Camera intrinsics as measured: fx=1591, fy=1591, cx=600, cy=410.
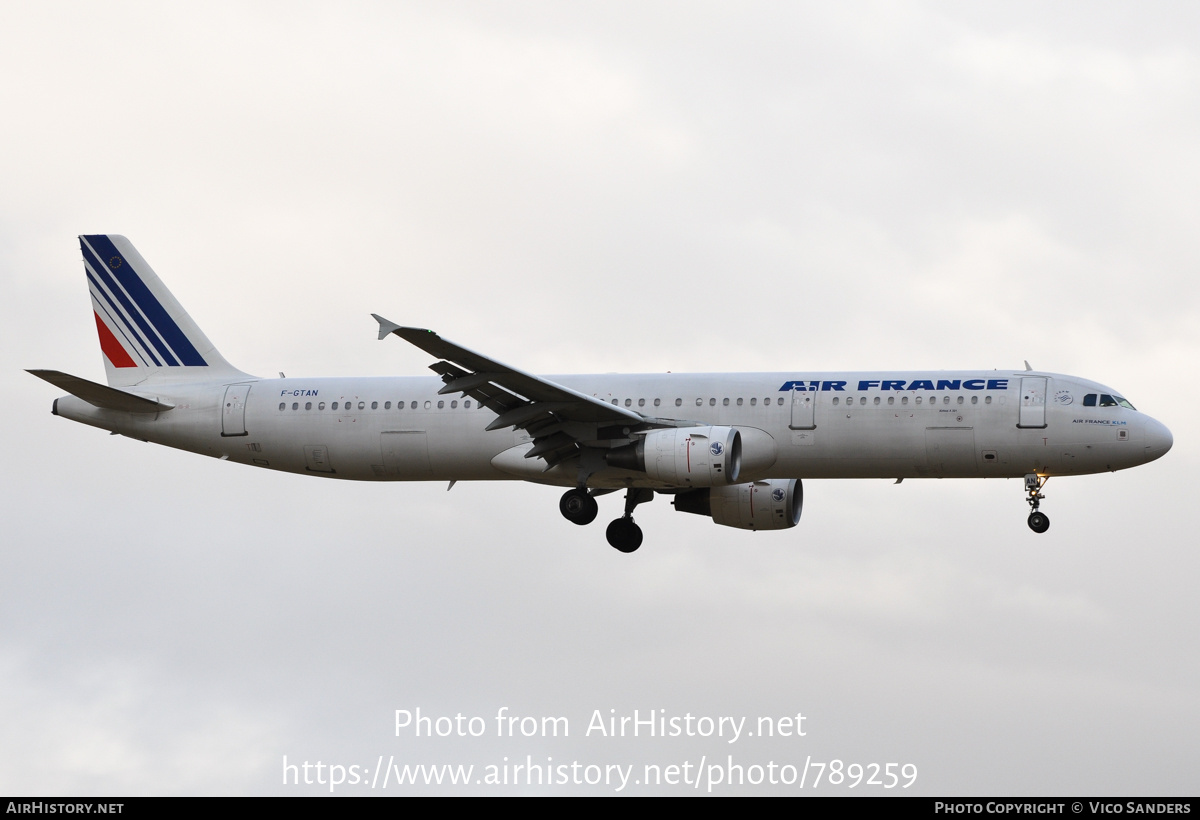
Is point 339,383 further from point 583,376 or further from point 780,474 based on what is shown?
point 780,474

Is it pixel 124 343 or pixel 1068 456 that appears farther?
pixel 124 343

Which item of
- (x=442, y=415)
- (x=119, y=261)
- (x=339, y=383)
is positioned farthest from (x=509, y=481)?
(x=119, y=261)

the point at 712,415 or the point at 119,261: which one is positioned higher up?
the point at 119,261

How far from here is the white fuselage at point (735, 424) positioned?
124 ft

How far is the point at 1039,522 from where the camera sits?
38.4 metres

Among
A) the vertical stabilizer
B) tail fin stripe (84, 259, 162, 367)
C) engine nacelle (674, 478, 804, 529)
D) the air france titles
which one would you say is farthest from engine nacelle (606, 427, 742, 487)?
Result: tail fin stripe (84, 259, 162, 367)

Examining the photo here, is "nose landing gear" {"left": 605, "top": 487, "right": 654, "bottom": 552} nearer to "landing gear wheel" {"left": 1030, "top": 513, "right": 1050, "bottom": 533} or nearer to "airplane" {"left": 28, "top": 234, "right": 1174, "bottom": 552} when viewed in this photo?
"airplane" {"left": 28, "top": 234, "right": 1174, "bottom": 552}

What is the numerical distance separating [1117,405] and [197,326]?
2506 cm

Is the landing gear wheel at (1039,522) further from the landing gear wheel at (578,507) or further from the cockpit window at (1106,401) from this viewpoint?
the landing gear wheel at (578,507)

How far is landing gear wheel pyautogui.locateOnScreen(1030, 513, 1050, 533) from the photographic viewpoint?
1512 inches

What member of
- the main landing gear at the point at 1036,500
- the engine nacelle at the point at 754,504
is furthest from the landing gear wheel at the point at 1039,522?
the engine nacelle at the point at 754,504

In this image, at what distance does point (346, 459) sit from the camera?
138ft

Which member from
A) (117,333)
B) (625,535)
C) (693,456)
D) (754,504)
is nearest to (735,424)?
(693,456)

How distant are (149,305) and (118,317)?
95 centimetres
